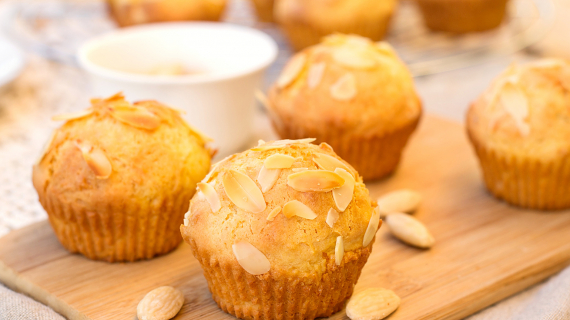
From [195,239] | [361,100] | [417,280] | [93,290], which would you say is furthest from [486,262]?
[93,290]

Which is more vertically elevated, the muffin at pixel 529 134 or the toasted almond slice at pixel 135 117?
the toasted almond slice at pixel 135 117

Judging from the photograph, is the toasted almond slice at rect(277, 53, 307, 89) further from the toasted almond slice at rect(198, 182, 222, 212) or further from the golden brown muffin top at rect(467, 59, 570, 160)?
the toasted almond slice at rect(198, 182, 222, 212)

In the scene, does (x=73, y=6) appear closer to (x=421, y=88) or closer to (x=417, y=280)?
(x=421, y=88)

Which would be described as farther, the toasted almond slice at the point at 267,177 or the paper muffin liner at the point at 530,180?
the paper muffin liner at the point at 530,180

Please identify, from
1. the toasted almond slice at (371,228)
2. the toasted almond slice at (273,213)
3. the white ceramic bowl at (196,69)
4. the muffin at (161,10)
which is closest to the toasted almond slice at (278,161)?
the toasted almond slice at (273,213)

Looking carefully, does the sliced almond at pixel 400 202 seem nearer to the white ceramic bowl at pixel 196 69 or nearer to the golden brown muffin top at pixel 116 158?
the golden brown muffin top at pixel 116 158
